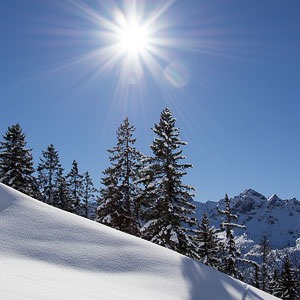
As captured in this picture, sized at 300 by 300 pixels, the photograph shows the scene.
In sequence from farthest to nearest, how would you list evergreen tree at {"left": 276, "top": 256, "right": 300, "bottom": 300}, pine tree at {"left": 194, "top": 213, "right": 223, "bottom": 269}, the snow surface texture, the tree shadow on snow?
evergreen tree at {"left": 276, "top": 256, "right": 300, "bottom": 300} → pine tree at {"left": 194, "top": 213, "right": 223, "bottom": 269} → the tree shadow on snow → the snow surface texture

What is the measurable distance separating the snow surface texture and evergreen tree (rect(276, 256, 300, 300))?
29.3 m

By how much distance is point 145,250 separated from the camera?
29.2ft

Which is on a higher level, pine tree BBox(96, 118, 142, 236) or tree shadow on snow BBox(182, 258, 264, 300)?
pine tree BBox(96, 118, 142, 236)

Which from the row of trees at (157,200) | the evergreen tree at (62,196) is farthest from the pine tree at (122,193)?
the evergreen tree at (62,196)

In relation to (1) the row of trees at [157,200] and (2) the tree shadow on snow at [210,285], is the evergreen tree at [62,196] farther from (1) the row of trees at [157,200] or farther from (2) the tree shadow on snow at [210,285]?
(2) the tree shadow on snow at [210,285]

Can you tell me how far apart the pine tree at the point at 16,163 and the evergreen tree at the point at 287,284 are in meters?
29.4

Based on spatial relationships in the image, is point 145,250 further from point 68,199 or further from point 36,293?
point 68,199

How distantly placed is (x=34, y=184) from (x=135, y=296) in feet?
74.9

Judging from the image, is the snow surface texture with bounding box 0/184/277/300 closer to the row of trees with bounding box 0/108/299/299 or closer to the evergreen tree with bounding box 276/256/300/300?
the row of trees with bounding box 0/108/299/299

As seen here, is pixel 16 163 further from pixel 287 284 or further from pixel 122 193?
pixel 287 284

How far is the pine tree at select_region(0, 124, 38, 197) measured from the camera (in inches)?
998

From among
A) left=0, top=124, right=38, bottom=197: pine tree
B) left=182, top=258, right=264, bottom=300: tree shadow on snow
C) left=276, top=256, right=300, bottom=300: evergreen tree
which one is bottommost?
left=182, top=258, right=264, bottom=300: tree shadow on snow

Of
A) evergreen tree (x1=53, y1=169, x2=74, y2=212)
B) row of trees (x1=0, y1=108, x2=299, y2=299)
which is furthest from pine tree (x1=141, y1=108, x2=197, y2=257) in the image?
evergreen tree (x1=53, y1=169, x2=74, y2=212)

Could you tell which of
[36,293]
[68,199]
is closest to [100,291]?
[36,293]
